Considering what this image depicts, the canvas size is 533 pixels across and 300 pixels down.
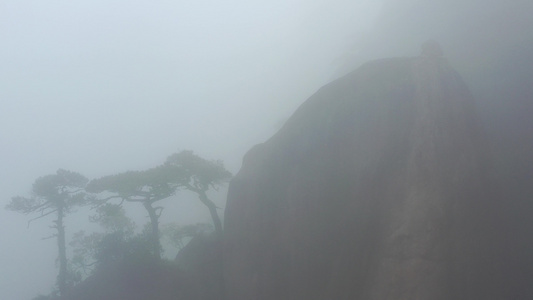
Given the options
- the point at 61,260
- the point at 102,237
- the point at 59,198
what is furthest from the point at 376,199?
the point at 102,237

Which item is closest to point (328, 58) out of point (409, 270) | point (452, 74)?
point (452, 74)

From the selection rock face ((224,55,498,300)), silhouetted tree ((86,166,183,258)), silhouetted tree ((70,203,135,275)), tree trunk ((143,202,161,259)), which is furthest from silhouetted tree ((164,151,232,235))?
rock face ((224,55,498,300))

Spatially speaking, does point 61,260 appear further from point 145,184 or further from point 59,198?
point 145,184

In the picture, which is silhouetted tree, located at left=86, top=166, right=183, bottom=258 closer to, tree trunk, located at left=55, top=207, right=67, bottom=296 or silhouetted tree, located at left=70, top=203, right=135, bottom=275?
silhouetted tree, located at left=70, top=203, right=135, bottom=275

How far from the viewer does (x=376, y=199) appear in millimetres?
15602

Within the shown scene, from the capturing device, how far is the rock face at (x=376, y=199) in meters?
14.0

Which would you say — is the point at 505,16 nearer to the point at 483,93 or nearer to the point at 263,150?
the point at 483,93

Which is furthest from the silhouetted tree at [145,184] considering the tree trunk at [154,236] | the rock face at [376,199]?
the rock face at [376,199]

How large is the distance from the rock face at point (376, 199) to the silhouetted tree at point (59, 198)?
13079 mm

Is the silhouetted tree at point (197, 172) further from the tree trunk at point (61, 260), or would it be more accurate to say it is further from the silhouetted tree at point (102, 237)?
the tree trunk at point (61, 260)

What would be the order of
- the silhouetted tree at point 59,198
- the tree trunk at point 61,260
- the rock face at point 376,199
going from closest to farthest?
the rock face at point 376,199
the tree trunk at point 61,260
the silhouetted tree at point 59,198

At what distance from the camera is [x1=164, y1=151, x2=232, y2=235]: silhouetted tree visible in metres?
26.4

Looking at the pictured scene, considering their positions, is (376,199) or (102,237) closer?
(376,199)

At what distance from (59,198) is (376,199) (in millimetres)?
21581
